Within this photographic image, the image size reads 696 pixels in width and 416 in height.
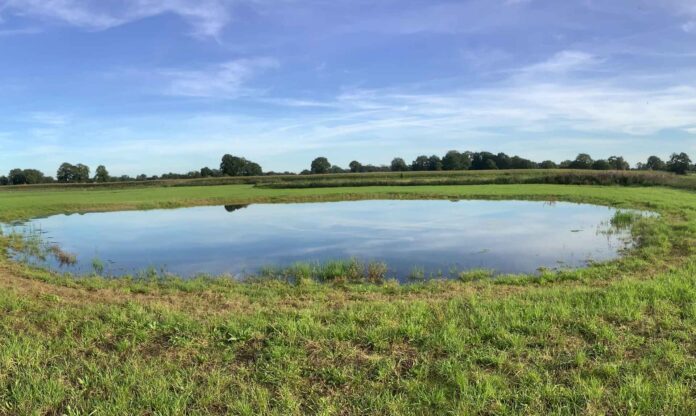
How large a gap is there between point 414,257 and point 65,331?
10933 millimetres

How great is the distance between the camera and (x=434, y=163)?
130250 mm

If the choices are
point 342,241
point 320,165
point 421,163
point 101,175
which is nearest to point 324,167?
point 320,165

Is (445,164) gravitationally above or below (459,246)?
above

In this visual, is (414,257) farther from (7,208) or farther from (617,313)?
(7,208)

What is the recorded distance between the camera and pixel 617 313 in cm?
734

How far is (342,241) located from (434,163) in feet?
373

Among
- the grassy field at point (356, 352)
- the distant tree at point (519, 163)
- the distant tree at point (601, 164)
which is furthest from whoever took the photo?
the distant tree at point (519, 163)

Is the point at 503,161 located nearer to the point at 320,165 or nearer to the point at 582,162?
the point at 582,162

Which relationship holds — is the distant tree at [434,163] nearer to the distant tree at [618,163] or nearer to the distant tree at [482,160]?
the distant tree at [482,160]

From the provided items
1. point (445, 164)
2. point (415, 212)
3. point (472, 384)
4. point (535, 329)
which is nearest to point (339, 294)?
point (535, 329)

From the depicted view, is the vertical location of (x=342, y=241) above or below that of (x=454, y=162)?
below

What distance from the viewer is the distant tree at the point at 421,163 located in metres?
131

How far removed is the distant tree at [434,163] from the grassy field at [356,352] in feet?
397

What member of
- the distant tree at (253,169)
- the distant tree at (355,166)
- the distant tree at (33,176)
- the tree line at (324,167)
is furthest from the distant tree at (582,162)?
the distant tree at (33,176)
